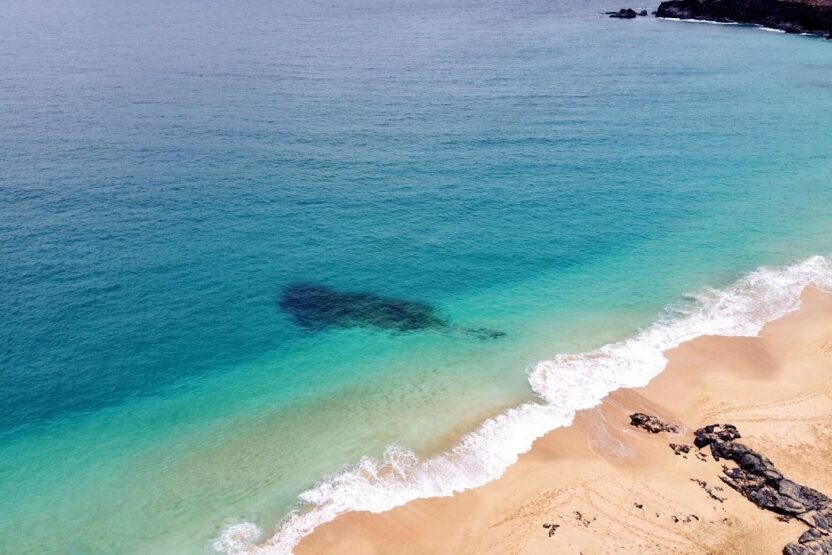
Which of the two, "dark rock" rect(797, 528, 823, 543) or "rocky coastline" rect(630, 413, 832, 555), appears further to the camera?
"rocky coastline" rect(630, 413, 832, 555)

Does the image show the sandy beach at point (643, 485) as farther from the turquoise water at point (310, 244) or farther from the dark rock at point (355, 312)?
the dark rock at point (355, 312)

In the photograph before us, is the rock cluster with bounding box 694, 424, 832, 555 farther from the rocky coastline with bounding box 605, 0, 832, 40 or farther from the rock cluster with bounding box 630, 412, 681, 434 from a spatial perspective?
the rocky coastline with bounding box 605, 0, 832, 40

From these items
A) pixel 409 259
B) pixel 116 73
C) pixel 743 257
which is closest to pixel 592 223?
pixel 743 257

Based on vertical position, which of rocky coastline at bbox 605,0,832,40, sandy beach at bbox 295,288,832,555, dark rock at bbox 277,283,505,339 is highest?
rocky coastline at bbox 605,0,832,40

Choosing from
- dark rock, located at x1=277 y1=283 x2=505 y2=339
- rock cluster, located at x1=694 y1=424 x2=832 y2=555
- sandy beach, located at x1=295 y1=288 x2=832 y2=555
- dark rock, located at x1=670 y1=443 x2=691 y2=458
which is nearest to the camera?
rock cluster, located at x1=694 y1=424 x2=832 y2=555

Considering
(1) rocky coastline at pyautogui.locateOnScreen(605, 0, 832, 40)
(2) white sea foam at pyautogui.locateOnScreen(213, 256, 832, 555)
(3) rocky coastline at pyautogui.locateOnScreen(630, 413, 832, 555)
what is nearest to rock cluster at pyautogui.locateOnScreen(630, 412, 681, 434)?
(3) rocky coastline at pyautogui.locateOnScreen(630, 413, 832, 555)

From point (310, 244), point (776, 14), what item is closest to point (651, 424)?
point (310, 244)

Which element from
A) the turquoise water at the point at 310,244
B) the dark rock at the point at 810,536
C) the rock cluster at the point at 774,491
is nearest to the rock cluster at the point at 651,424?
the rock cluster at the point at 774,491
